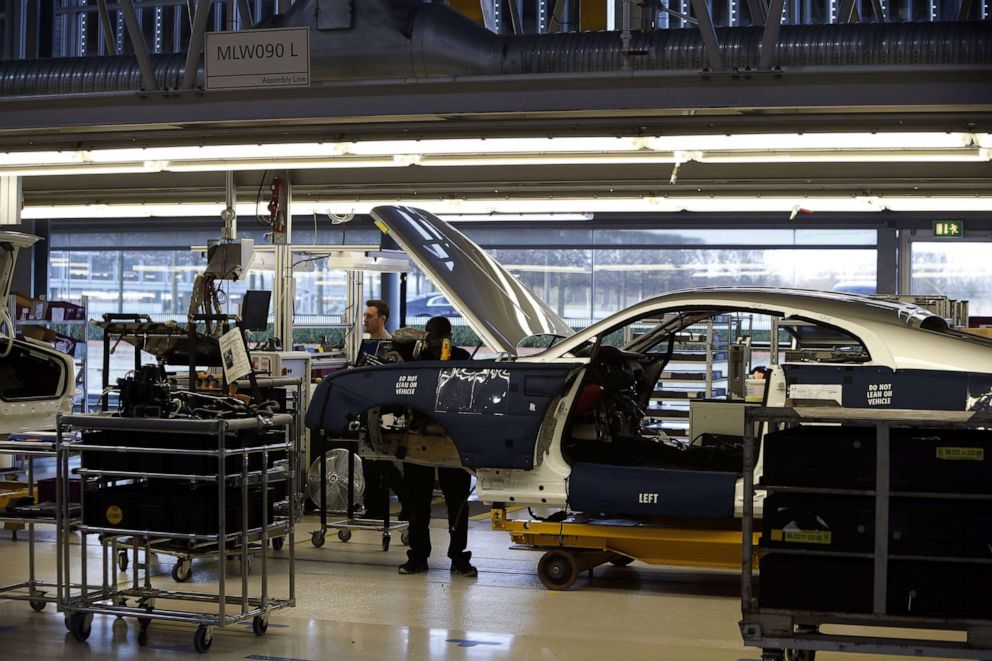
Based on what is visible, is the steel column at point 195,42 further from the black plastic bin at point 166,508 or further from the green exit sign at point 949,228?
the green exit sign at point 949,228

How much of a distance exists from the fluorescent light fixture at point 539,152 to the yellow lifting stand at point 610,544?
285cm

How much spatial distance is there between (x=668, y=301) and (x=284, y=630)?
105 inches

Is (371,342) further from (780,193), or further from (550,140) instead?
(780,193)

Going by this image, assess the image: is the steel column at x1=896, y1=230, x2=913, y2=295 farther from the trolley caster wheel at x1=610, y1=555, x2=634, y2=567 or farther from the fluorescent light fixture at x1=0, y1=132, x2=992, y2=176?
the trolley caster wheel at x1=610, y1=555, x2=634, y2=567

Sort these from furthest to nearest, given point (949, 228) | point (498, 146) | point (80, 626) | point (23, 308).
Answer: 1. point (949, 228)
2. point (23, 308)
3. point (498, 146)
4. point (80, 626)

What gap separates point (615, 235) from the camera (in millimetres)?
19078

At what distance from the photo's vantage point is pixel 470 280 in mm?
7660

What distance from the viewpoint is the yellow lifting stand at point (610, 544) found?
648cm

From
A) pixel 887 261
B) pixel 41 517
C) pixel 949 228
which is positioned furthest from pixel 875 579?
pixel 887 261

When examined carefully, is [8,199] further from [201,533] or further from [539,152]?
[201,533]

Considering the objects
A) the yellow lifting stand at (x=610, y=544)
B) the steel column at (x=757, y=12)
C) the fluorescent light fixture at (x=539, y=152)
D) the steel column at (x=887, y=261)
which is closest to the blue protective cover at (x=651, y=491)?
the yellow lifting stand at (x=610, y=544)

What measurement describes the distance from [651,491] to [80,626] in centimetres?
296

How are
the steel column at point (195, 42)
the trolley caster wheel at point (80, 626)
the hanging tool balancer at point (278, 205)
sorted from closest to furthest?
the trolley caster wheel at point (80, 626)
the steel column at point (195, 42)
the hanging tool balancer at point (278, 205)

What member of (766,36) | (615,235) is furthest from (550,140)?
(615,235)
